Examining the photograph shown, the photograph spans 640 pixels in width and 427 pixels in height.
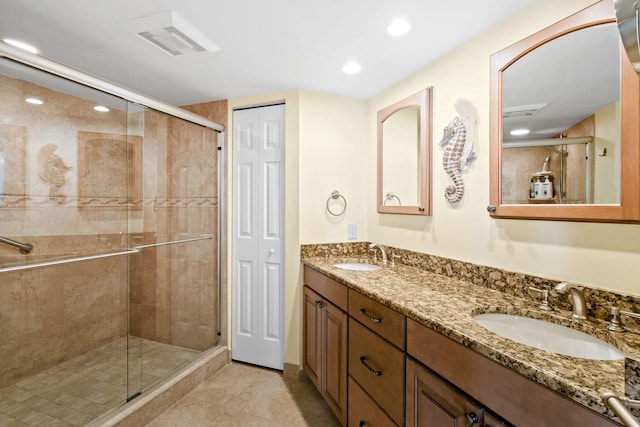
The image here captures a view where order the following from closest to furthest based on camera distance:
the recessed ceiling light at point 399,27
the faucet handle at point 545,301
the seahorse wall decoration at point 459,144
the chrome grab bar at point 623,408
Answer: the chrome grab bar at point 623,408 < the faucet handle at point 545,301 < the recessed ceiling light at point 399,27 < the seahorse wall decoration at point 459,144

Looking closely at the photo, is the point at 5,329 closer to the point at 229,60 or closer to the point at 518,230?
the point at 229,60

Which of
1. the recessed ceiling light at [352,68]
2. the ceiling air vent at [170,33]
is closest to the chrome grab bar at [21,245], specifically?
the ceiling air vent at [170,33]

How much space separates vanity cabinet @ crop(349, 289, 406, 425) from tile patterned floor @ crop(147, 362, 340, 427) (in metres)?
0.49

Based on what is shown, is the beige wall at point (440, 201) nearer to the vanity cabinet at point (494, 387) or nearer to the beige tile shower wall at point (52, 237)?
the vanity cabinet at point (494, 387)

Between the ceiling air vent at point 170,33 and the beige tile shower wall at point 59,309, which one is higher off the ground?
the ceiling air vent at point 170,33

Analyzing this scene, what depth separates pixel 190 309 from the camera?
2541mm

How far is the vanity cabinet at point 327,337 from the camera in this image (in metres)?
1.64

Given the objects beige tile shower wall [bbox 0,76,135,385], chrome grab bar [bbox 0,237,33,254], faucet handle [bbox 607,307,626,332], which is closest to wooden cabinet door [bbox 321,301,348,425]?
faucet handle [bbox 607,307,626,332]

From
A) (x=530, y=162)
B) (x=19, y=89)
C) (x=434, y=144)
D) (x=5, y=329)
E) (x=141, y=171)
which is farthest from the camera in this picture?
(x=141, y=171)

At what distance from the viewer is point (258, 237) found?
248 centimetres

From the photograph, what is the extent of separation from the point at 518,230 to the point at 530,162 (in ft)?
1.03

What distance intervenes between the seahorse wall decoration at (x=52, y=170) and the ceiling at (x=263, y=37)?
638 millimetres

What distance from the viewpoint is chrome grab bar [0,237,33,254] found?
1.76 meters

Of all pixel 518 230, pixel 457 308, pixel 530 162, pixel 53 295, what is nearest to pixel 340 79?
pixel 530 162
